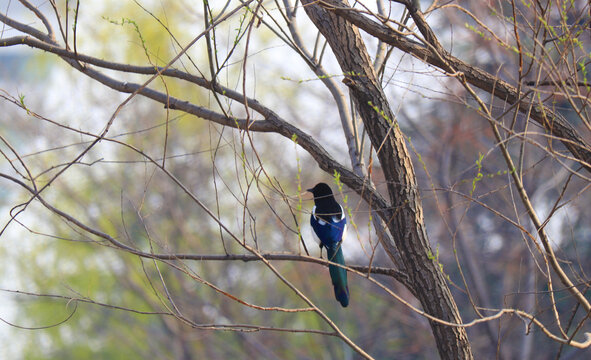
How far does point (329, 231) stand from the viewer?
11.9 feet

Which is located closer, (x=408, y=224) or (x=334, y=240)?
(x=408, y=224)

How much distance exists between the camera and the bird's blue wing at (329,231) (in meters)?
3.56

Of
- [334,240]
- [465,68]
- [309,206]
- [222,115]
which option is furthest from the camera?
[309,206]

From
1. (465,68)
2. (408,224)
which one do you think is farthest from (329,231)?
(465,68)

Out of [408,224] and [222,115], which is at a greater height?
[222,115]

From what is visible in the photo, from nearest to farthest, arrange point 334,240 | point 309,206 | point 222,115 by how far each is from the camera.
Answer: point 222,115
point 334,240
point 309,206

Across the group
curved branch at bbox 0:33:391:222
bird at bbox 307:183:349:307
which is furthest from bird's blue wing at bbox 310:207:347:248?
curved branch at bbox 0:33:391:222

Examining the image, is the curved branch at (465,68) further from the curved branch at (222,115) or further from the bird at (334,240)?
the bird at (334,240)

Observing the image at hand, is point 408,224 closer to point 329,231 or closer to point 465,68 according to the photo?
point 465,68

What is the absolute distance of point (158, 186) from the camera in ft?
39.3

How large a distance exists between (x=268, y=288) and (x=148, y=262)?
2.25 meters

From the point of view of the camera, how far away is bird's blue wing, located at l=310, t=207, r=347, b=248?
11.7 ft

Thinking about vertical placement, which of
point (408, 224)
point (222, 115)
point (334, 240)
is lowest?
point (408, 224)

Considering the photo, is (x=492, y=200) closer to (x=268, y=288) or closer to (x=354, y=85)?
(x=268, y=288)
